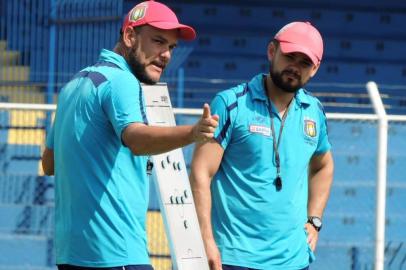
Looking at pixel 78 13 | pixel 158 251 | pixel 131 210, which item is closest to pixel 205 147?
pixel 131 210

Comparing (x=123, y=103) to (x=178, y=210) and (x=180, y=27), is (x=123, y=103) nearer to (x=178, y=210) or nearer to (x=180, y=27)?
(x=180, y=27)

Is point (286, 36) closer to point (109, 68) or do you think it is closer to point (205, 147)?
point (205, 147)

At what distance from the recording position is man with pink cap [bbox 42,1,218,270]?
3555 mm

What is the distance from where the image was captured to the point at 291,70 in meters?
4.51

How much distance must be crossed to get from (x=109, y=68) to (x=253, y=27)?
12.0 meters

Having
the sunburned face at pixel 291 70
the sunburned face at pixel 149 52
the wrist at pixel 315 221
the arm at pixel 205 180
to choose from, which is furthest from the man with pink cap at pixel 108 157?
the wrist at pixel 315 221

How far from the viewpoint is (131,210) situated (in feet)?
11.9

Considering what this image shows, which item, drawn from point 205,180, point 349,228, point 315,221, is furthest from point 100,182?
point 349,228

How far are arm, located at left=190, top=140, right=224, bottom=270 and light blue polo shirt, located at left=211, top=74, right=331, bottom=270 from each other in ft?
0.17

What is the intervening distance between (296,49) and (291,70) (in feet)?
0.30

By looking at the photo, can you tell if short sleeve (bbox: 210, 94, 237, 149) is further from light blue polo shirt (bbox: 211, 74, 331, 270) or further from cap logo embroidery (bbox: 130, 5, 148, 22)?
cap logo embroidery (bbox: 130, 5, 148, 22)

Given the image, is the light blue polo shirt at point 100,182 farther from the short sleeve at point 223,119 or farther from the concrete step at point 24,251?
the concrete step at point 24,251

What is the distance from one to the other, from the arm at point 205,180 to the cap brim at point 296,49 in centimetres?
46

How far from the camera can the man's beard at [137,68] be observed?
3.70 m
